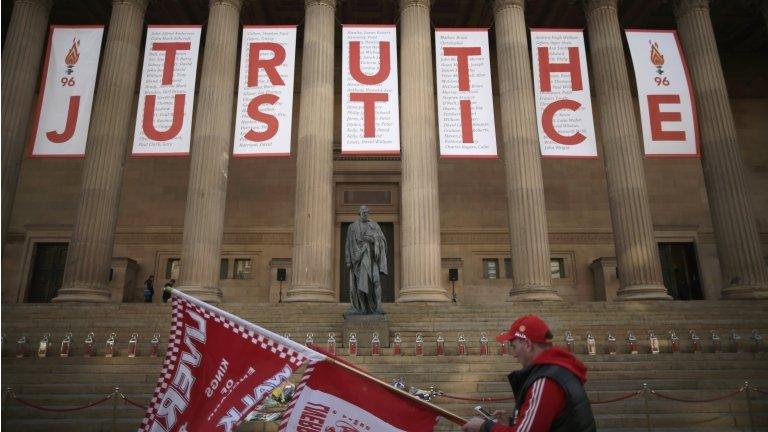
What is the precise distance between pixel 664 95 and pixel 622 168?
2743 millimetres

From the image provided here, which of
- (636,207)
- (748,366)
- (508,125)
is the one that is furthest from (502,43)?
(748,366)

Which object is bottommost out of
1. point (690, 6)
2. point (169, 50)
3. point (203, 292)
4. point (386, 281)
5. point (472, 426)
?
point (472, 426)

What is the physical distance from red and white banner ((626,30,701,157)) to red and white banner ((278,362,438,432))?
17.3m

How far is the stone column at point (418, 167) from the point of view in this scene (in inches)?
681

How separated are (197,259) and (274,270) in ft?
22.8

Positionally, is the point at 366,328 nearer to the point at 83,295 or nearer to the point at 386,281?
the point at 83,295

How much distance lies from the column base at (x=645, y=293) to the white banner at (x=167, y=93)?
14.4 meters

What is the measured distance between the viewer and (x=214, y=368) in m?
3.67

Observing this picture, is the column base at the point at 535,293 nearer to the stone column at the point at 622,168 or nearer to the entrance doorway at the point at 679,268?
the stone column at the point at 622,168

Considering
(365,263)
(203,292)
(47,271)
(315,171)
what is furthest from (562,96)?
(47,271)

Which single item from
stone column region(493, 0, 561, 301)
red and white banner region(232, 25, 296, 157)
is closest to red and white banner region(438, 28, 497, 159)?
stone column region(493, 0, 561, 301)

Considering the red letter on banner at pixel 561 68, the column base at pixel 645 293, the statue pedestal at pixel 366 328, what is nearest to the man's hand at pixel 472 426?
the statue pedestal at pixel 366 328

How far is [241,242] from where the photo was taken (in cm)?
2497

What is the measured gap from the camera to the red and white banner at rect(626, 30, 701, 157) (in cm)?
1834
